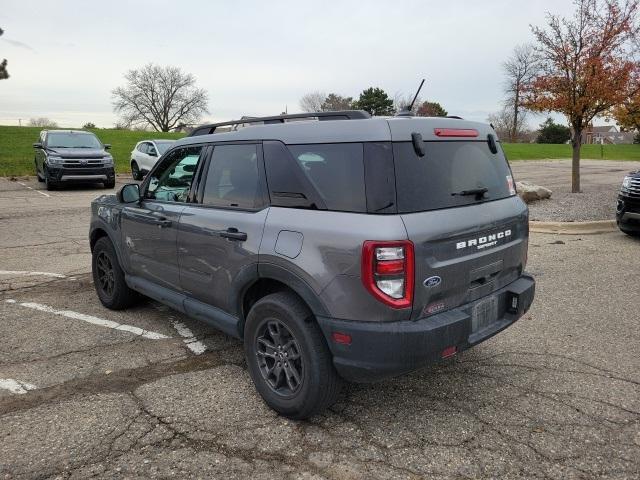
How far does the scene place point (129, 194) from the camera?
459cm

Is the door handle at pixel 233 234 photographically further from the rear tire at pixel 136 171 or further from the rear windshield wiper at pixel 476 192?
the rear tire at pixel 136 171

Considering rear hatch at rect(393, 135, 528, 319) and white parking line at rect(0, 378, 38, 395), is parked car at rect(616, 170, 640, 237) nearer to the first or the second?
rear hatch at rect(393, 135, 528, 319)

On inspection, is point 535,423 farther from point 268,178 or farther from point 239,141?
point 239,141

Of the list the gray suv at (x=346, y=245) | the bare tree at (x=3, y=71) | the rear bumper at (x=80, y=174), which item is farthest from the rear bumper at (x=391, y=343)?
the bare tree at (x=3, y=71)

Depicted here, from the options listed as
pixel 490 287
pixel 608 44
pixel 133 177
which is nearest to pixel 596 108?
pixel 608 44

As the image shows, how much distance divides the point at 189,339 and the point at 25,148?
26.1m

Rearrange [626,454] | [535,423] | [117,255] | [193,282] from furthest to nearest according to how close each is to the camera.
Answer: [117,255] → [193,282] → [535,423] → [626,454]

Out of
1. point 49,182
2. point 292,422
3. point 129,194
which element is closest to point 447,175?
point 292,422

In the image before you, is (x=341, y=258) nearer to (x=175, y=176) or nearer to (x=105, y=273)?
(x=175, y=176)

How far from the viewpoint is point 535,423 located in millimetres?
3059

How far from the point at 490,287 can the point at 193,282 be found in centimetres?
212

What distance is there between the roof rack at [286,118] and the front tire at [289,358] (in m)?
1.13

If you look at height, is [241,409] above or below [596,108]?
below

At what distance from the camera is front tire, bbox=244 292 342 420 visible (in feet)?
9.52
